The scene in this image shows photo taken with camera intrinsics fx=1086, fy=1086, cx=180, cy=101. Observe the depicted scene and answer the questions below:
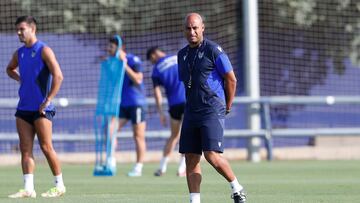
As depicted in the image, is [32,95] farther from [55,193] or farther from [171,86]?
[171,86]

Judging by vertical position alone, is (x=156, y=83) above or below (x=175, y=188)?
above

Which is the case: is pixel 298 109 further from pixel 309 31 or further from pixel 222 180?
pixel 222 180

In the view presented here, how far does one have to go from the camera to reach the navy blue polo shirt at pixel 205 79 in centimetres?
1124

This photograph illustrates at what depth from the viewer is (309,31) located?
2661cm

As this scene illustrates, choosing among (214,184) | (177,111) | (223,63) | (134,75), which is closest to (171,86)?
(177,111)

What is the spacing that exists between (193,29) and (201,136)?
111 centimetres

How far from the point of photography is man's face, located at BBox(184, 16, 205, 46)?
11.2 m

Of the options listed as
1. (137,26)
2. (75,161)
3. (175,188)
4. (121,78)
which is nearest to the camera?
(175,188)

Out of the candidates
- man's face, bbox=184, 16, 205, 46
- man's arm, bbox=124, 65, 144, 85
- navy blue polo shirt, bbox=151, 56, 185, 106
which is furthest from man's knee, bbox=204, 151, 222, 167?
navy blue polo shirt, bbox=151, 56, 185, 106

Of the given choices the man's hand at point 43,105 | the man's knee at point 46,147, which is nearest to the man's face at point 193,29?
the man's hand at point 43,105

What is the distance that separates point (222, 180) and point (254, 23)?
780cm

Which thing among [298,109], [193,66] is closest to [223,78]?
[193,66]

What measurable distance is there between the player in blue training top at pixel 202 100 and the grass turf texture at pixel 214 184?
1279 millimetres

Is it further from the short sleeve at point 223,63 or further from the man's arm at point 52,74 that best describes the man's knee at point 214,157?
the man's arm at point 52,74
